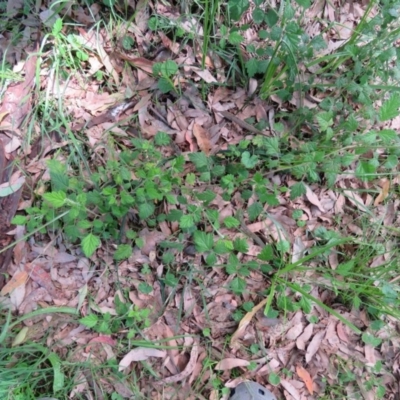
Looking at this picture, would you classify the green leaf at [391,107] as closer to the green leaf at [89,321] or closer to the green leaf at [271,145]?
the green leaf at [271,145]

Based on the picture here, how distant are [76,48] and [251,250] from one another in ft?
3.85

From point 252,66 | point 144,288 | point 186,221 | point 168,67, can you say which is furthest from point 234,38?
point 144,288

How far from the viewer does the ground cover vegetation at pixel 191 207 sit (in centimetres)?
166

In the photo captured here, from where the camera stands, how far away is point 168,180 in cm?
160

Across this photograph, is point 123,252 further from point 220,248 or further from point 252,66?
point 252,66

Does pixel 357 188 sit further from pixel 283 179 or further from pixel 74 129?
pixel 74 129

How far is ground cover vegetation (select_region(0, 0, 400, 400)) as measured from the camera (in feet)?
5.44

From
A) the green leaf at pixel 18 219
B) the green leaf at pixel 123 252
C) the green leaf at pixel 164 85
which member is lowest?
the green leaf at pixel 123 252

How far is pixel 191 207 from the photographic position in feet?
5.22

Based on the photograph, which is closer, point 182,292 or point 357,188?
point 182,292

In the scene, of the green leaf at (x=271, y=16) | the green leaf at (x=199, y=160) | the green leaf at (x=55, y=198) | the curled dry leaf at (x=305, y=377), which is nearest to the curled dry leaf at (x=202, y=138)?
the green leaf at (x=199, y=160)

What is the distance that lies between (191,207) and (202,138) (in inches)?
15.0

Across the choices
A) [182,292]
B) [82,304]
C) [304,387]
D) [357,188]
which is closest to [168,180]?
[182,292]

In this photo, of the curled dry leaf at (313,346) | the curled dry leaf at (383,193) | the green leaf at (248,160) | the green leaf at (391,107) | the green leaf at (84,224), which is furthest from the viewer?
the curled dry leaf at (383,193)
